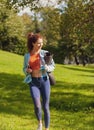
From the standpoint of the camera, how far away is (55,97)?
2205 centimetres

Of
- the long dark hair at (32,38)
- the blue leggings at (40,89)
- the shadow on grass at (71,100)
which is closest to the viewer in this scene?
the blue leggings at (40,89)

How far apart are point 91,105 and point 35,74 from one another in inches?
354

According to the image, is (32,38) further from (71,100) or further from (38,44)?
(71,100)

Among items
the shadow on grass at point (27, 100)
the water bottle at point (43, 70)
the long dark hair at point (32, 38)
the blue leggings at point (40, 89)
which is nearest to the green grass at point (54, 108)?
the shadow on grass at point (27, 100)

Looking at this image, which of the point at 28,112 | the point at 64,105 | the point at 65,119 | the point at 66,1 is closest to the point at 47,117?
the point at 65,119

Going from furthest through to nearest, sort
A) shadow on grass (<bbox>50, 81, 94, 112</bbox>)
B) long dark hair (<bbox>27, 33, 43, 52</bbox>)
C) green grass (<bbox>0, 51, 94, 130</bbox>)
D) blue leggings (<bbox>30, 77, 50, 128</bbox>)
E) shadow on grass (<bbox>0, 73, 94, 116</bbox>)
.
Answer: shadow on grass (<bbox>50, 81, 94, 112</bbox>)
shadow on grass (<bbox>0, 73, 94, 116</bbox>)
green grass (<bbox>0, 51, 94, 130</bbox>)
long dark hair (<bbox>27, 33, 43, 52</bbox>)
blue leggings (<bbox>30, 77, 50, 128</bbox>)

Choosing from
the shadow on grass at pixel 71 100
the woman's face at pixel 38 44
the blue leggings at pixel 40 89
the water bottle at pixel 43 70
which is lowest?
the shadow on grass at pixel 71 100

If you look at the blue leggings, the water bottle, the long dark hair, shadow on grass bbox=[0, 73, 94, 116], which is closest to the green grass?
shadow on grass bbox=[0, 73, 94, 116]

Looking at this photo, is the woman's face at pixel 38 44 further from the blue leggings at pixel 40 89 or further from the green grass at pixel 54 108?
the green grass at pixel 54 108

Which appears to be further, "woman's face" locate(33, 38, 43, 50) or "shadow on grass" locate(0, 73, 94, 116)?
"shadow on grass" locate(0, 73, 94, 116)

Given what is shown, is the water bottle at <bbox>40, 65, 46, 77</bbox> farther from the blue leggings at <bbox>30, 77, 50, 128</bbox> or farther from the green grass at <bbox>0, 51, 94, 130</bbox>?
the green grass at <bbox>0, 51, 94, 130</bbox>

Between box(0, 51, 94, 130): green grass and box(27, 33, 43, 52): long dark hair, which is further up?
box(27, 33, 43, 52): long dark hair

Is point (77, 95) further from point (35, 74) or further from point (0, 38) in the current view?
point (0, 38)

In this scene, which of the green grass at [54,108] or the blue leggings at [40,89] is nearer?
the blue leggings at [40,89]
